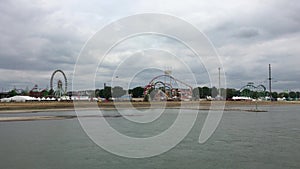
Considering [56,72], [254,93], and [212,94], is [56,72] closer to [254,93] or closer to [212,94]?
[212,94]

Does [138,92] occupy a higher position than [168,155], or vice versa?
[138,92]

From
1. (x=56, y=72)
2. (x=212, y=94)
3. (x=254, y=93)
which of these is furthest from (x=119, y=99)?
(x=254, y=93)

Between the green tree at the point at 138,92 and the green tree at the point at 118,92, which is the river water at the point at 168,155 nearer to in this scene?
the green tree at the point at 118,92

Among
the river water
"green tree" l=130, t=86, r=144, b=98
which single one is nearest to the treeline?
"green tree" l=130, t=86, r=144, b=98

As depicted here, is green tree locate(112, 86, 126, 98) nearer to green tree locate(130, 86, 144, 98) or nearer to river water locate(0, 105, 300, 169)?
green tree locate(130, 86, 144, 98)

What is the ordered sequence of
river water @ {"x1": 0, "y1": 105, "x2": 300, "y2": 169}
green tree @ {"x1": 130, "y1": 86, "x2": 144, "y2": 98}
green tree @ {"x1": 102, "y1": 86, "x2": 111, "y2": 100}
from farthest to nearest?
green tree @ {"x1": 130, "y1": 86, "x2": 144, "y2": 98}, green tree @ {"x1": 102, "y1": 86, "x2": 111, "y2": 100}, river water @ {"x1": 0, "y1": 105, "x2": 300, "y2": 169}

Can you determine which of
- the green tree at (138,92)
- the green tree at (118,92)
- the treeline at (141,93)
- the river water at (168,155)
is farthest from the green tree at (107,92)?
the river water at (168,155)

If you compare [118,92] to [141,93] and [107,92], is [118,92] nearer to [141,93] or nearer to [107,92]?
[107,92]

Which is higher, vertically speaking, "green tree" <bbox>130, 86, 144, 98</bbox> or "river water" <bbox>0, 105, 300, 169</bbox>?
A: "green tree" <bbox>130, 86, 144, 98</bbox>

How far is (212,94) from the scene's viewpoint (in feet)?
462

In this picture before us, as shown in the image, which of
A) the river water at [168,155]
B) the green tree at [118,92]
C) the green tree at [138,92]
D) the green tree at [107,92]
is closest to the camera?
the river water at [168,155]

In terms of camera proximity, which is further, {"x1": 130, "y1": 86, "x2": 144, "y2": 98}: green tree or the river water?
{"x1": 130, "y1": 86, "x2": 144, "y2": 98}: green tree

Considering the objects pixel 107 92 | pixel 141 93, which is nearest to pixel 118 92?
pixel 107 92

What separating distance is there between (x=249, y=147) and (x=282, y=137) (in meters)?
5.76
